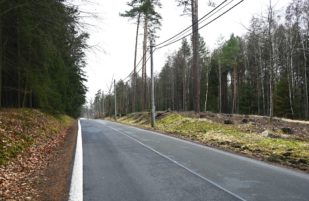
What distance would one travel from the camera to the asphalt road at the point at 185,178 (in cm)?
732

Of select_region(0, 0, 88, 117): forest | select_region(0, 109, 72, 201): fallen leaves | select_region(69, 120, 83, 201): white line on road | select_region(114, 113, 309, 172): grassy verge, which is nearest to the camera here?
select_region(69, 120, 83, 201): white line on road

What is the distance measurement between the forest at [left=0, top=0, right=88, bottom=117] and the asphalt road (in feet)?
15.9

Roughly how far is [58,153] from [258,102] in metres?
48.5

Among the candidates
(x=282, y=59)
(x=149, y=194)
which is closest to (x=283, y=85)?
(x=282, y=59)

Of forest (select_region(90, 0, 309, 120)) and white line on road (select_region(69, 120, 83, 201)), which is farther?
forest (select_region(90, 0, 309, 120))

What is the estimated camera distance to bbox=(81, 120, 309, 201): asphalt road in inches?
288

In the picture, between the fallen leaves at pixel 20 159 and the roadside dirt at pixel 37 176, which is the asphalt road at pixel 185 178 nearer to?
the roadside dirt at pixel 37 176

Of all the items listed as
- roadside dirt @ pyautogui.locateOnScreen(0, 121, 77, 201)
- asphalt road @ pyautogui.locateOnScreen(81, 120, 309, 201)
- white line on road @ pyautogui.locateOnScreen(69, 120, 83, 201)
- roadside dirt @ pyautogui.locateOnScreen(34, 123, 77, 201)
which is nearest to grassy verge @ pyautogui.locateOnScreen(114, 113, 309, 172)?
asphalt road @ pyautogui.locateOnScreen(81, 120, 309, 201)

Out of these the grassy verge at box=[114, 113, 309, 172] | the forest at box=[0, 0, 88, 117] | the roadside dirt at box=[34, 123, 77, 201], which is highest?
the forest at box=[0, 0, 88, 117]

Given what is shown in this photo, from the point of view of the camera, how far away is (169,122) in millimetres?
33250

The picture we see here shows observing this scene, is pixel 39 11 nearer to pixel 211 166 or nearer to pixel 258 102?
pixel 211 166

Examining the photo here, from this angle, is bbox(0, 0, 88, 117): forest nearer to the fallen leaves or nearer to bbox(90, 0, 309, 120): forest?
the fallen leaves

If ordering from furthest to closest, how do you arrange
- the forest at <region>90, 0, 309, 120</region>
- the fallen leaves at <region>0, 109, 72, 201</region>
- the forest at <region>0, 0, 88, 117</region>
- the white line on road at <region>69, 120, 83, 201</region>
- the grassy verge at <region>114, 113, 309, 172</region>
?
the forest at <region>90, 0, 309, 120</region>, the forest at <region>0, 0, 88, 117</region>, the grassy verge at <region>114, 113, 309, 172</region>, the fallen leaves at <region>0, 109, 72, 201</region>, the white line on road at <region>69, 120, 83, 201</region>

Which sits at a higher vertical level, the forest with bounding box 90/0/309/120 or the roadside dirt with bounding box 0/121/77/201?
the forest with bounding box 90/0/309/120
